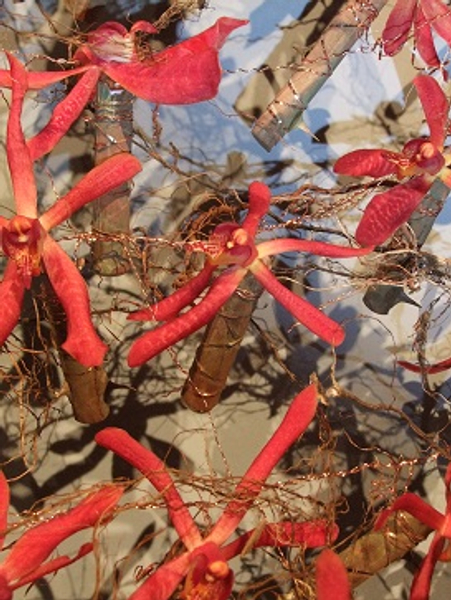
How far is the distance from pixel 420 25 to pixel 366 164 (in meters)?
0.11

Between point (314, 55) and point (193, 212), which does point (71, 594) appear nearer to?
point (193, 212)

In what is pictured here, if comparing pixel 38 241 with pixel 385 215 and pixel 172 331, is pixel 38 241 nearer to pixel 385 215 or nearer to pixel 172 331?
pixel 172 331

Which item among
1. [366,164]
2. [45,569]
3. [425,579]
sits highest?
[366,164]

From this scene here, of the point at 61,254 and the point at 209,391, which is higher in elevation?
the point at 61,254

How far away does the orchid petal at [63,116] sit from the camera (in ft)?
1.67

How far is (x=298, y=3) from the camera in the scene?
0.66 meters

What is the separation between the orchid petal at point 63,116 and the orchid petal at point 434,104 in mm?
186

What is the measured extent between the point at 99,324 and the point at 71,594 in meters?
0.19

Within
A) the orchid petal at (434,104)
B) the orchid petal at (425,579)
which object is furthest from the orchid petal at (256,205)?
the orchid petal at (425,579)

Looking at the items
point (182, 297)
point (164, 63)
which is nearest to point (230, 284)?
point (182, 297)

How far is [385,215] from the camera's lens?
51cm

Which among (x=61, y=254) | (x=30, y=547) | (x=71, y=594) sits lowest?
(x=71, y=594)

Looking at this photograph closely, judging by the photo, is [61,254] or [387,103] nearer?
[61,254]

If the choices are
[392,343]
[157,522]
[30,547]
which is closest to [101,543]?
[157,522]
